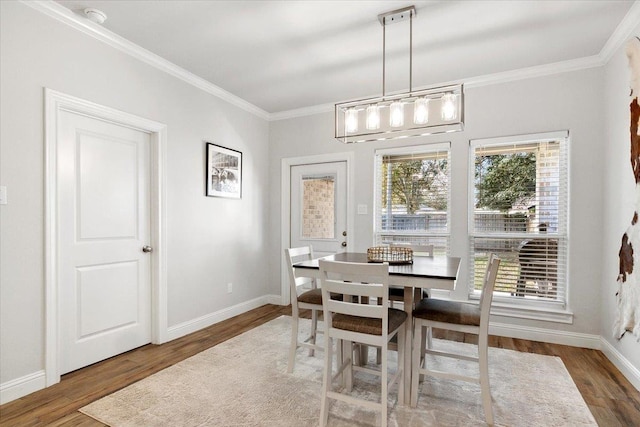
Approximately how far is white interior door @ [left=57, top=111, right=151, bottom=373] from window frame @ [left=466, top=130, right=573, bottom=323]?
3267mm

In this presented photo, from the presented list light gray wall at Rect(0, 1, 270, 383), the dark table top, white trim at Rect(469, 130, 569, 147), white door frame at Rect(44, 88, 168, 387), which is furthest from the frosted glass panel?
white door frame at Rect(44, 88, 168, 387)

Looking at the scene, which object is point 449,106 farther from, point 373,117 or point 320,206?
point 320,206

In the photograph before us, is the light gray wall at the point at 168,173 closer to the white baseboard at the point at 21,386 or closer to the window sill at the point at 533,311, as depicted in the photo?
the white baseboard at the point at 21,386

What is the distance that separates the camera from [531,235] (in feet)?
10.8

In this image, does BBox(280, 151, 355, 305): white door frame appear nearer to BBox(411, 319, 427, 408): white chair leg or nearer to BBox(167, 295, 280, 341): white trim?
BBox(167, 295, 280, 341): white trim

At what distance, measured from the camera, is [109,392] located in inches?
88.9

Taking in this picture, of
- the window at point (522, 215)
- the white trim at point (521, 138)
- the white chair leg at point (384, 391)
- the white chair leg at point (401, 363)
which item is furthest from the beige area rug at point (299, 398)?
the white trim at point (521, 138)

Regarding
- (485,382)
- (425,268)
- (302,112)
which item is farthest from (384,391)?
(302,112)

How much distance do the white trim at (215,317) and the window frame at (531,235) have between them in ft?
8.54

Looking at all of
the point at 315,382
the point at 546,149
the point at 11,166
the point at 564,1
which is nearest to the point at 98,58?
the point at 11,166

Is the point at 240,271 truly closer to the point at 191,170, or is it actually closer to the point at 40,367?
the point at 191,170

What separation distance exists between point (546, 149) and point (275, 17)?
281 centimetres

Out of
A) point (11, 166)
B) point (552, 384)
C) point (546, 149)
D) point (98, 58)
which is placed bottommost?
point (552, 384)

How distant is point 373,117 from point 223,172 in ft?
6.85
